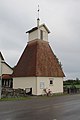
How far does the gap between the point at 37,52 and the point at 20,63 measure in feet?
14.1

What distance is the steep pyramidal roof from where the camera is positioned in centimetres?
3750

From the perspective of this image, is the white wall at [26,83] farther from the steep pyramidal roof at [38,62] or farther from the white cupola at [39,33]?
the white cupola at [39,33]

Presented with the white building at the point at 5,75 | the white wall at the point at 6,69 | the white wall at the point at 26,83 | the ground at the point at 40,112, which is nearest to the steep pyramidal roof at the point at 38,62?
the white wall at the point at 26,83

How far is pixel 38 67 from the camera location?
37.2 meters

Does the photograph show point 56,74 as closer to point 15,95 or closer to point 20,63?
point 20,63

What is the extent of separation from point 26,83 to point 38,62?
12.7 feet

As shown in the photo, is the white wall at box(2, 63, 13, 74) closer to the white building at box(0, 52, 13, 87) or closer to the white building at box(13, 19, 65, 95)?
the white building at box(0, 52, 13, 87)

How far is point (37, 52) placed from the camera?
39.1 metres

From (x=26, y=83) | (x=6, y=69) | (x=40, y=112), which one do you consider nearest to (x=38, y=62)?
(x=26, y=83)

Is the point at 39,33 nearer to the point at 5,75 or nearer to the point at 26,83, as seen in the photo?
the point at 26,83

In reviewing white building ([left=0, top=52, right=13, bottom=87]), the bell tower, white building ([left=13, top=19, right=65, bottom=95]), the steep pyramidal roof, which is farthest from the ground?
white building ([left=0, top=52, right=13, bottom=87])

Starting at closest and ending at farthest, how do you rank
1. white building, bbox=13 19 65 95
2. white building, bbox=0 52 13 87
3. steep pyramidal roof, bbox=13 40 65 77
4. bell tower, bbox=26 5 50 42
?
white building, bbox=13 19 65 95 → steep pyramidal roof, bbox=13 40 65 77 → bell tower, bbox=26 5 50 42 → white building, bbox=0 52 13 87

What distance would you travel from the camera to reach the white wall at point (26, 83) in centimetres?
3700

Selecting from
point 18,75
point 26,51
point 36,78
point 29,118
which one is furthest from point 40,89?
point 29,118
